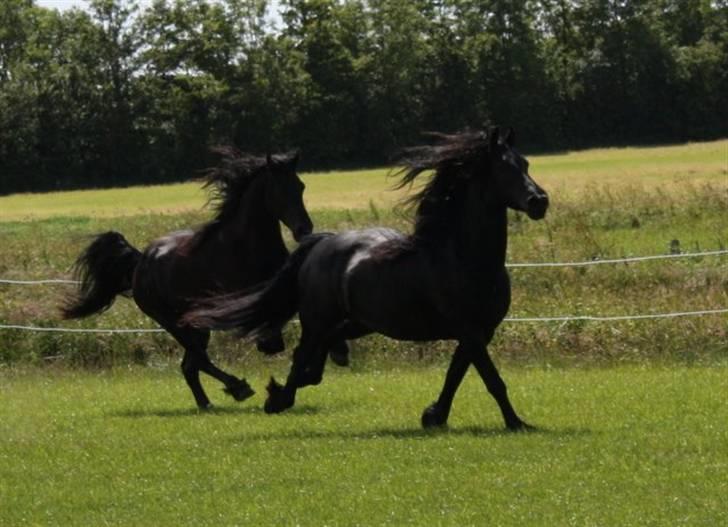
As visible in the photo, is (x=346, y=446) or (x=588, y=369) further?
(x=588, y=369)

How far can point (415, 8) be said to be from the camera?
94938mm

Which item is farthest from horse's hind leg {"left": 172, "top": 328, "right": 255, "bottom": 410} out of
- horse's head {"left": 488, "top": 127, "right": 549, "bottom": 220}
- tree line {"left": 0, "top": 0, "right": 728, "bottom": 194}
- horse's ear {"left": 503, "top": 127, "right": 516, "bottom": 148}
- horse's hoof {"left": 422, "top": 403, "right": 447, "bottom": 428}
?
tree line {"left": 0, "top": 0, "right": 728, "bottom": 194}

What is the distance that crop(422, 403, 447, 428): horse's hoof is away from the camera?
12578mm

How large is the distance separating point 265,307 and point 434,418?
2.07 m

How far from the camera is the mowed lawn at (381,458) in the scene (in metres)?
9.38

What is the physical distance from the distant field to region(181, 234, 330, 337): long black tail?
86.3 feet

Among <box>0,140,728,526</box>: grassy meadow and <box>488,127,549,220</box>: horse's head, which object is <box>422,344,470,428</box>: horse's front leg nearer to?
<box>0,140,728,526</box>: grassy meadow

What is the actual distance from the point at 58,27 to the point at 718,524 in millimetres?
90800

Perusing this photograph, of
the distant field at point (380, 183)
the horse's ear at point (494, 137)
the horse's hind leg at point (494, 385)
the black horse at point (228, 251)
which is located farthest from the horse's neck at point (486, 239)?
the distant field at point (380, 183)

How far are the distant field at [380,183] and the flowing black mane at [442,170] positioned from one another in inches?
1069

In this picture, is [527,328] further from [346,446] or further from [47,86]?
[47,86]

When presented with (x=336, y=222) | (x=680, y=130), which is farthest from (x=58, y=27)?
(x=336, y=222)

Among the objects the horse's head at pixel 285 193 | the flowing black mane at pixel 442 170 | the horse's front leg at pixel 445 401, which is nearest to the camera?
the flowing black mane at pixel 442 170

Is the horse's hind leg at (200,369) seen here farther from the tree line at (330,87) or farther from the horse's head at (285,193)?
the tree line at (330,87)
